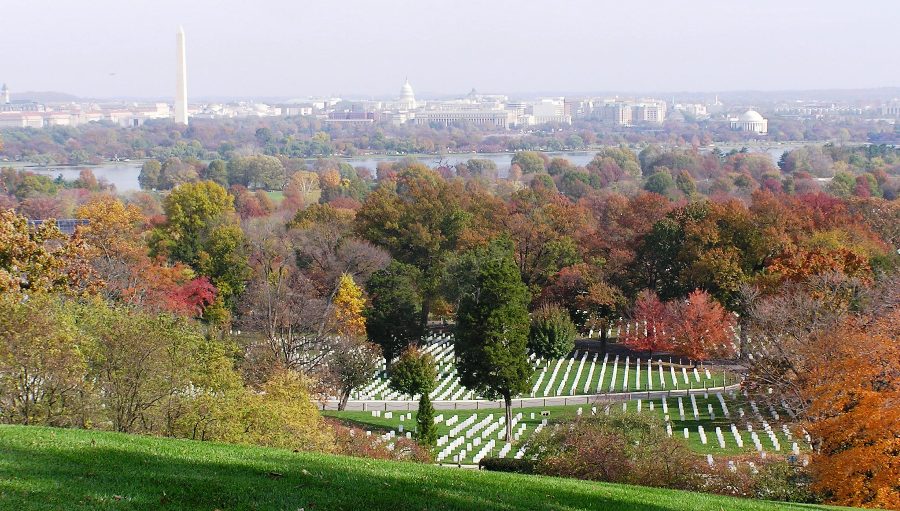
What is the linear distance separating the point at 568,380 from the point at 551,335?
255cm

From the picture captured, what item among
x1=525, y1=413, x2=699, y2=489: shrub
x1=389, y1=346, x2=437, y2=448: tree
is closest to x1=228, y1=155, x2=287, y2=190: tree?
x1=389, y1=346, x2=437, y2=448: tree

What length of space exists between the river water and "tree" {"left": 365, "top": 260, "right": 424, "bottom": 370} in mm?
71160

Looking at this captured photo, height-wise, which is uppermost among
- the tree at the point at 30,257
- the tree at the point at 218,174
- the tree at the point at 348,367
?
the tree at the point at 30,257

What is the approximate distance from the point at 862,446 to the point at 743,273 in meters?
22.3

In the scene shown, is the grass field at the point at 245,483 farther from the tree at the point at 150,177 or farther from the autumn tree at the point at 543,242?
the tree at the point at 150,177

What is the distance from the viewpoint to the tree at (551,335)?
3775cm

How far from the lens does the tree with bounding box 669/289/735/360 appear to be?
3553 cm

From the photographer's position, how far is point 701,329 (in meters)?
35.7

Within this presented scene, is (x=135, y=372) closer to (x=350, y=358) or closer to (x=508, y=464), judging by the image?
(x=508, y=464)

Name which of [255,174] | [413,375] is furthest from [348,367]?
[255,174]

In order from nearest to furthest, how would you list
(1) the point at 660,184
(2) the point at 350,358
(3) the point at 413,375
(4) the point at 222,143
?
(2) the point at 350,358 → (3) the point at 413,375 → (1) the point at 660,184 → (4) the point at 222,143

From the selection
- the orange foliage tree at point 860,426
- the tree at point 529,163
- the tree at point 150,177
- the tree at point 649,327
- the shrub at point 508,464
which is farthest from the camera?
the tree at point 529,163

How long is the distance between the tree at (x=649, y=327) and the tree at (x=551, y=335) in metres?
2.40

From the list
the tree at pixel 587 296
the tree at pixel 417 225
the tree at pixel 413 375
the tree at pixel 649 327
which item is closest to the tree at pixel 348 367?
the tree at pixel 413 375
